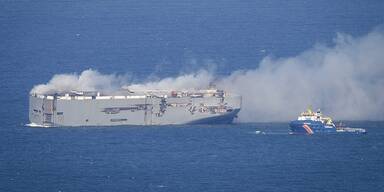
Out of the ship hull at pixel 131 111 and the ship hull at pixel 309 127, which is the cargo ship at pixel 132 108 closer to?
the ship hull at pixel 131 111

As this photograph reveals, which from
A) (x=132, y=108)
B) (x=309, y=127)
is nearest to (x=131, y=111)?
(x=132, y=108)

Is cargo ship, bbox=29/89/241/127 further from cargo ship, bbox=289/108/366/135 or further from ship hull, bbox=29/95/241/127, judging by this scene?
cargo ship, bbox=289/108/366/135

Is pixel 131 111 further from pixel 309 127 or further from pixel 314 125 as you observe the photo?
pixel 314 125

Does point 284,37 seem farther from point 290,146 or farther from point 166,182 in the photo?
point 166,182

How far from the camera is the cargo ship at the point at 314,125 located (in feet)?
411

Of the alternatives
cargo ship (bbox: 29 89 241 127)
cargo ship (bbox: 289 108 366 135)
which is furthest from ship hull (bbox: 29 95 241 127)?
cargo ship (bbox: 289 108 366 135)

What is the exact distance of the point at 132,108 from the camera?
130 metres

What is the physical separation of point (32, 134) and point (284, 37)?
56720 mm

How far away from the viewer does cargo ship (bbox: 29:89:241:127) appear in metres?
129

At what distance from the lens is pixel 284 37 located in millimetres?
178625

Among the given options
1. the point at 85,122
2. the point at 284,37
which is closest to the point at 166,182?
the point at 85,122

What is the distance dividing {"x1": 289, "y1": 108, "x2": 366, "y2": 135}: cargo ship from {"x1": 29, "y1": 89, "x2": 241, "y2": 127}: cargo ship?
19.3 feet

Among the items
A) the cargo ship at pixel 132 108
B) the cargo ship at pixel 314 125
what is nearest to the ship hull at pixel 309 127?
the cargo ship at pixel 314 125

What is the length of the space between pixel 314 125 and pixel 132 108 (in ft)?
37.5
